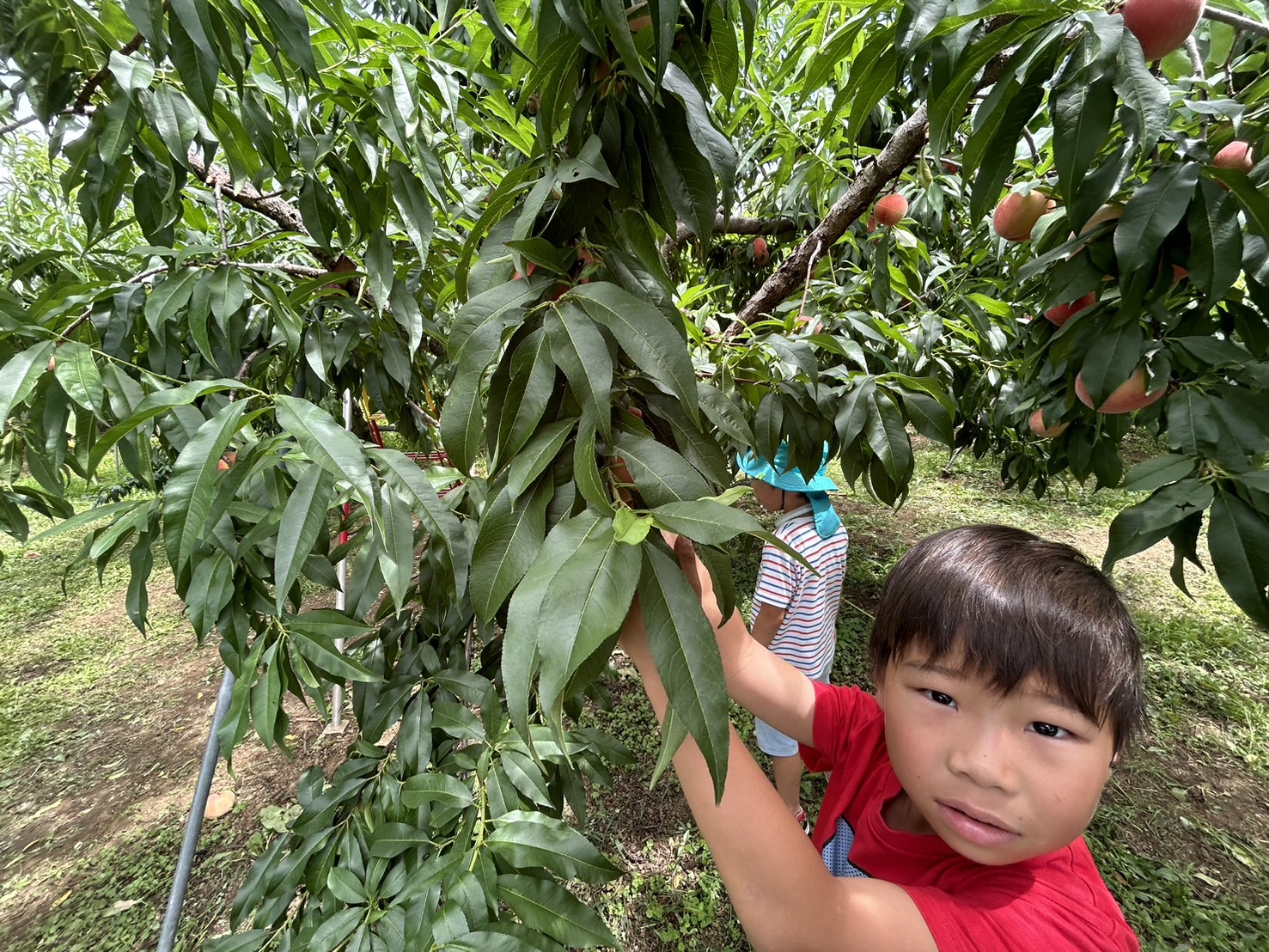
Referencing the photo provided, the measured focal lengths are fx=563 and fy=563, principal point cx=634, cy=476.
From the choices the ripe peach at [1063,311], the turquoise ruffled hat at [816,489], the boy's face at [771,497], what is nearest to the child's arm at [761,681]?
the ripe peach at [1063,311]

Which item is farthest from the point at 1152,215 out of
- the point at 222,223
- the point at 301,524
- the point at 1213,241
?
the point at 222,223

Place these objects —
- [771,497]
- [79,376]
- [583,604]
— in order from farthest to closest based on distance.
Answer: [771,497]
[79,376]
[583,604]

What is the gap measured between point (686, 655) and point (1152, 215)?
0.77 meters

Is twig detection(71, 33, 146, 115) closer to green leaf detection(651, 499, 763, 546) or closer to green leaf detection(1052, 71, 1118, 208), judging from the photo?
green leaf detection(651, 499, 763, 546)

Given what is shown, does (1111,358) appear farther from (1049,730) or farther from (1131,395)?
(1049,730)

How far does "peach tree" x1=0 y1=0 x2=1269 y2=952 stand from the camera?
44 centimetres

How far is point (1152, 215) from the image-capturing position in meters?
0.66

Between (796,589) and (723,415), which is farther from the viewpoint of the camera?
(796,589)

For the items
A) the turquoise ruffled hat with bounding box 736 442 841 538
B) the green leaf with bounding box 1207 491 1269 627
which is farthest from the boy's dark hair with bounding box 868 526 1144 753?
the turquoise ruffled hat with bounding box 736 442 841 538

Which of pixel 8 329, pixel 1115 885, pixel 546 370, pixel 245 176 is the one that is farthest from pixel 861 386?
pixel 1115 885

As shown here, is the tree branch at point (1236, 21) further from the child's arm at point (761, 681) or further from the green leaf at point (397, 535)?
the green leaf at point (397, 535)

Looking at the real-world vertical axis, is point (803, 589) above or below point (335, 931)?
below

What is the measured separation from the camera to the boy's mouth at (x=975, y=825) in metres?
0.57

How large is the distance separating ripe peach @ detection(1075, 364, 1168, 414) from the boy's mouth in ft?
2.10
